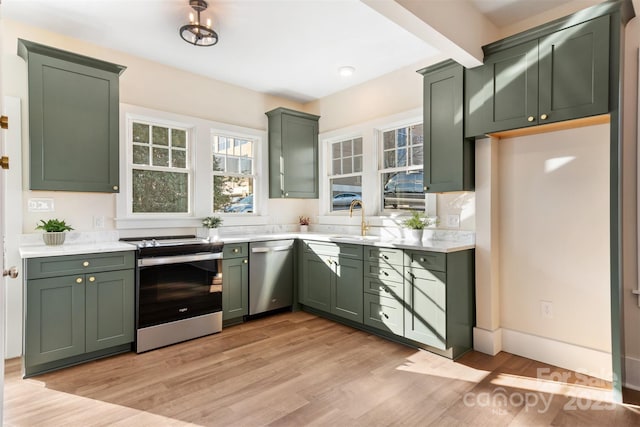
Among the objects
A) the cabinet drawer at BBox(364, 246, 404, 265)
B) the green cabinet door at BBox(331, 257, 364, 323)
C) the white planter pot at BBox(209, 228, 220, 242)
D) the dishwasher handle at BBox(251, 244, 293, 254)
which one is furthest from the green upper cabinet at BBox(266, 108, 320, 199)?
the cabinet drawer at BBox(364, 246, 404, 265)

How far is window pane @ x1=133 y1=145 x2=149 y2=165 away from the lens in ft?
12.4

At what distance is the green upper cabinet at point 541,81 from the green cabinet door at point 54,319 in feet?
11.3

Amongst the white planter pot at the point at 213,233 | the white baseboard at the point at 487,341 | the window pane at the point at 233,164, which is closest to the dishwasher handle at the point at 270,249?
the white planter pot at the point at 213,233

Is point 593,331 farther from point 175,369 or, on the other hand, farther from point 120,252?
point 120,252

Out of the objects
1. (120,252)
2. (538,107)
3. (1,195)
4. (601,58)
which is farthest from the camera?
(120,252)

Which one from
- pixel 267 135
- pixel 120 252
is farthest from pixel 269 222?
pixel 120 252

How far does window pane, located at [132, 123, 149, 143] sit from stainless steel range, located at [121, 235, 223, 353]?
1055 mm

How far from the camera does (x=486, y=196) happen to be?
10.3 feet

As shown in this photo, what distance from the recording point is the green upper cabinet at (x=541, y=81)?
240 cm

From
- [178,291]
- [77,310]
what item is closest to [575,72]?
[178,291]

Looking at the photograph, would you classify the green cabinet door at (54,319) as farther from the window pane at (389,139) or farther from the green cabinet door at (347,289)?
the window pane at (389,139)

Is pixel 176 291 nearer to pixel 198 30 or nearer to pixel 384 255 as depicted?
pixel 384 255

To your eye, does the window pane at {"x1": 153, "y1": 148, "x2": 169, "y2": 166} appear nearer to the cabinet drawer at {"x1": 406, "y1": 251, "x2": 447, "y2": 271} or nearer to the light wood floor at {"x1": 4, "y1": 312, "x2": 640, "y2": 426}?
the light wood floor at {"x1": 4, "y1": 312, "x2": 640, "y2": 426}

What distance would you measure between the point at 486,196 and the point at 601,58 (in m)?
1.22
